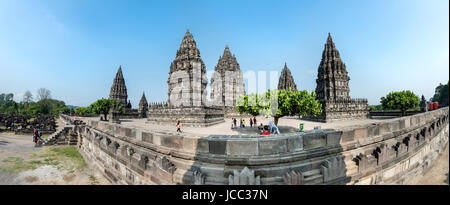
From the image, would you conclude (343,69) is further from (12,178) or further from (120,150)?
(12,178)

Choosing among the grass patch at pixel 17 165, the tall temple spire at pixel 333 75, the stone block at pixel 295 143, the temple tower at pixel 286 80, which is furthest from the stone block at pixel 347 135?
the temple tower at pixel 286 80

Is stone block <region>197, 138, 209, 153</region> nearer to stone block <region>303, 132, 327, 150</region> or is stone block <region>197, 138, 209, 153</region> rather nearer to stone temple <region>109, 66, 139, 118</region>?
stone block <region>303, 132, 327, 150</region>

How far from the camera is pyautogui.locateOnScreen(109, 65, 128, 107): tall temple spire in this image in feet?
154

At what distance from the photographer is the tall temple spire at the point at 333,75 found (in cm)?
3200

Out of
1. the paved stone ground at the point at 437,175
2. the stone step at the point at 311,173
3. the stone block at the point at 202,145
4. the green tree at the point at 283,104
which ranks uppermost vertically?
the green tree at the point at 283,104

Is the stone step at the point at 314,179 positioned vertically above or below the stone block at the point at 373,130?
below

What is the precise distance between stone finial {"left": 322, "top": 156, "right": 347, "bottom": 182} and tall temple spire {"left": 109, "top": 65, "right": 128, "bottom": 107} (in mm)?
54779

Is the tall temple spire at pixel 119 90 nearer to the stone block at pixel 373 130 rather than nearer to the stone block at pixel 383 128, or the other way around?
the stone block at pixel 373 130

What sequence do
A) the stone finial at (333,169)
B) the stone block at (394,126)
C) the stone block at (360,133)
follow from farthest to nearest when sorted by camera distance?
the stone block at (394,126)
the stone block at (360,133)
the stone finial at (333,169)

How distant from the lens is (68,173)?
657 centimetres

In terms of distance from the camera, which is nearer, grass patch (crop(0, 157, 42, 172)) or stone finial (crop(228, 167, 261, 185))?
stone finial (crop(228, 167, 261, 185))

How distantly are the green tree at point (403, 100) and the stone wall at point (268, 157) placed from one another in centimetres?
2865

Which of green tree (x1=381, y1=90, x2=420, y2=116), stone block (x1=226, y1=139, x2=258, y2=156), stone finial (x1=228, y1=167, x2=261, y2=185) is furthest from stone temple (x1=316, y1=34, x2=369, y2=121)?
stone finial (x1=228, y1=167, x2=261, y2=185)

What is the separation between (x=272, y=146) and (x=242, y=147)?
637mm
